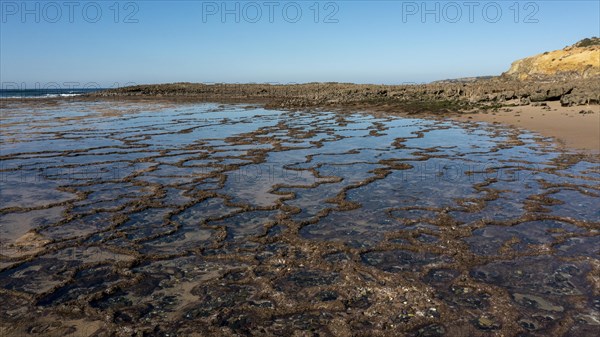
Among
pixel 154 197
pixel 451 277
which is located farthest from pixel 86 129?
pixel 451 277

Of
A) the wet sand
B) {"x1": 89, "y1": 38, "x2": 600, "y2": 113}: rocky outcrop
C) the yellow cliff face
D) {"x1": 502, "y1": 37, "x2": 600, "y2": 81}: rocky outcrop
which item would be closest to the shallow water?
the wet sand

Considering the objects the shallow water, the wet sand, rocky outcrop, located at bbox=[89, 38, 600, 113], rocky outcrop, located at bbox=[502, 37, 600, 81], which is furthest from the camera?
rocky outcrop, located at bbox=[502, 37, 600, 81]

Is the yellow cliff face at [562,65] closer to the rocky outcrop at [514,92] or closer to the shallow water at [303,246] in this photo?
the rocky outcrop at [514,92]

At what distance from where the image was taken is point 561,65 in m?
44.7

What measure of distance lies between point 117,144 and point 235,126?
22.0 ft

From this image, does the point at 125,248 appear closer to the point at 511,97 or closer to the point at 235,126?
the point at 235,126

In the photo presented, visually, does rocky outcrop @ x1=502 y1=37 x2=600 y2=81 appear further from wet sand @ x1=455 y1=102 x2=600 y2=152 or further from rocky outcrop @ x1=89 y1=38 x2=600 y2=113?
wet sand @ x1=455 y1=102 x2=600 y2=152

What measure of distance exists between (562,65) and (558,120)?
33932 millimetres

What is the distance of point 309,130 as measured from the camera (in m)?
17.5

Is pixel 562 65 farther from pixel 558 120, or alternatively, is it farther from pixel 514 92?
pixel 558 120

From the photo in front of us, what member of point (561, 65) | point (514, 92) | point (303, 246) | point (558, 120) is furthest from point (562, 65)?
point (303, 246)

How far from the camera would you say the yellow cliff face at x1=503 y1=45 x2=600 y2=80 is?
131 ft

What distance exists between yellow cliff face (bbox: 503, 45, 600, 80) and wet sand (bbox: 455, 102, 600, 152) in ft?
71.3

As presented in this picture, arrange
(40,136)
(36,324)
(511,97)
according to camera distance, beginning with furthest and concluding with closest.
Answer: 1. (511,97)
2. (40,136)
3. (36,324)
